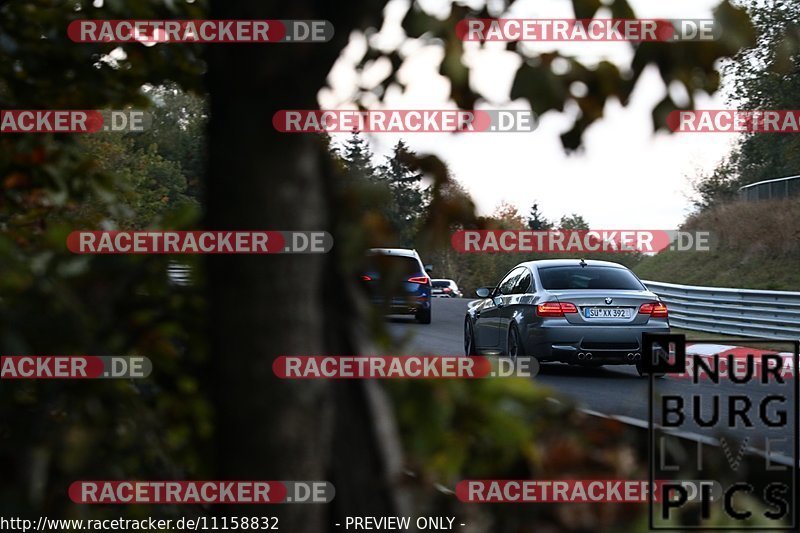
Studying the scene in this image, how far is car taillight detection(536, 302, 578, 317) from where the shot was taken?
1336 cm

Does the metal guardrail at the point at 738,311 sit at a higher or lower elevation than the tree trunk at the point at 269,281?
lower

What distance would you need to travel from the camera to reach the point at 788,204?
38625 mm

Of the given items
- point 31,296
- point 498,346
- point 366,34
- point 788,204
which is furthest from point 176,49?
point 788,204

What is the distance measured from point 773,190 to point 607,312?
97.1 ft

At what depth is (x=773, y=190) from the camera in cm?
4041

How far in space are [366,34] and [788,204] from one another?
127 feet

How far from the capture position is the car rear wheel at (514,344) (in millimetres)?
14023

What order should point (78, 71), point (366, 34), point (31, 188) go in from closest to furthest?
point (366, 34)
point (31, 188)
point (78, 71)

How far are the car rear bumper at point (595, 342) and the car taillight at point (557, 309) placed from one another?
0.16 meters

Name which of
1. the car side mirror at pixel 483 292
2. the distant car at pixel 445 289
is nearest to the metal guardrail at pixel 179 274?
the car side mirror at pixel 483 292

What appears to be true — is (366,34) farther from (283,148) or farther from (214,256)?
(214,256)
